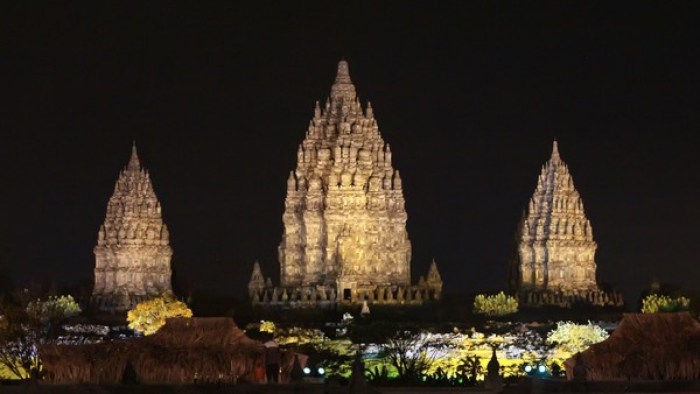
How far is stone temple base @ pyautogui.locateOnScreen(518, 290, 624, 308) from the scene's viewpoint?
154m

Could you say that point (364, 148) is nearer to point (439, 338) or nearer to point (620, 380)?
point (439, 338)

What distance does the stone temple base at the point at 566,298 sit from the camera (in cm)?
15450

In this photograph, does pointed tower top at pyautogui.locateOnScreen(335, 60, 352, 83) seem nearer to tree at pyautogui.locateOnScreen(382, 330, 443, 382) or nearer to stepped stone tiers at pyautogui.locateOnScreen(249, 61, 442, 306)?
stepped stone tiers at pyautogui.locateOnScreen(249, 61, 442, 306)

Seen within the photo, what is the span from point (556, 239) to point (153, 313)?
119 feet

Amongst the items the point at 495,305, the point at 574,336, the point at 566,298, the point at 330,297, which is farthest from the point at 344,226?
the point at 574,336

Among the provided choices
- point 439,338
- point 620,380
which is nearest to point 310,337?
point 439,338

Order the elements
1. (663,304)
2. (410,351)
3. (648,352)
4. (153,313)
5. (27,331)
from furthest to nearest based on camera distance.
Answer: (663,304), (153,313), (410,351), (27,331), (648,352)

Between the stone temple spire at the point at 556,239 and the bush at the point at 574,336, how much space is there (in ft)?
106

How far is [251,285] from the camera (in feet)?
502

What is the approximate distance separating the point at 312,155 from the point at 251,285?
8.87m

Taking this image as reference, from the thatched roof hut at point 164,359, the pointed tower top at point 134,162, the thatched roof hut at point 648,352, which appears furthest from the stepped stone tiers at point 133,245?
the thatched roof hut at point 648,352

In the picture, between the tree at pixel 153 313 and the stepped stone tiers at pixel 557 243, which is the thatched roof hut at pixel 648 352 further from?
the stepped stone tiers at pixel 557 243

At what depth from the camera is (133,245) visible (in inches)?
6206

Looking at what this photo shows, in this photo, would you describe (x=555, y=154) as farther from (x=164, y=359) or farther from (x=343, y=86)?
(x=164, y=359)
